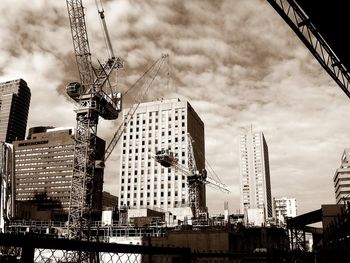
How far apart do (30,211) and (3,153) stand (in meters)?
95.2

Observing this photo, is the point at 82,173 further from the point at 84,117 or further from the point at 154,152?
the point at 154,152

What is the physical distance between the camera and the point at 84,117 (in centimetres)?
6494

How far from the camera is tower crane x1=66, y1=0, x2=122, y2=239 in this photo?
201 ft

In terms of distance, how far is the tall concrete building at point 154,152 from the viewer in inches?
5192

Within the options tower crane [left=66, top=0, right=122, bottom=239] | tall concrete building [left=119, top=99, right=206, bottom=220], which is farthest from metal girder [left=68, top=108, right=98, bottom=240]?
tall concrete building [left=119, top=99, right=206, bottom=220]

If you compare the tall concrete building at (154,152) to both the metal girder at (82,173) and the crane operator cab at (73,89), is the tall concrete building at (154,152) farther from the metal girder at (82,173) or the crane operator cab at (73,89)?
the crane operator cab at (73,89)

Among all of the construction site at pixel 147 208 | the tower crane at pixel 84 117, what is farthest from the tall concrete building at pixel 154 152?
the tower crane at pixel 84 117

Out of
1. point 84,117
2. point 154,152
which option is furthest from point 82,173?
point 154,152

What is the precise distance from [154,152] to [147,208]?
128 feet

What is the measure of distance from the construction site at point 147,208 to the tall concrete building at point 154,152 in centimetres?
42

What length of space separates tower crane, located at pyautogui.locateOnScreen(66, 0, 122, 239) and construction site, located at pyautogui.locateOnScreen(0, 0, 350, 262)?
19 cm

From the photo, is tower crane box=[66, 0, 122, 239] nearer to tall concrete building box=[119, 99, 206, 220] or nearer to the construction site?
the construction site

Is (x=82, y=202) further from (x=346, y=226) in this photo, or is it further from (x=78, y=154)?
(x=346, y=226)

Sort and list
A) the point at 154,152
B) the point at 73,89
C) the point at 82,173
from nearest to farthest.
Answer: the point at 82,173 < the point at 73,89 < the point at 154,152
